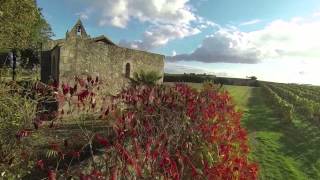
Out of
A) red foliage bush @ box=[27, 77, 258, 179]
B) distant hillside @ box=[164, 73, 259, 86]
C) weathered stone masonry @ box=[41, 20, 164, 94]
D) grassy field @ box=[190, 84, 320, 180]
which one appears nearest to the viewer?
red foliage bush @ box=[27, 77, 258, 179]

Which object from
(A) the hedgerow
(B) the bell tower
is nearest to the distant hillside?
(B) the bell tower

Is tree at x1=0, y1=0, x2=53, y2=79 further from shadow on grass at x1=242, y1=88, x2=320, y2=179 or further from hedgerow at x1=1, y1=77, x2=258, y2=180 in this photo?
hedgerow at x1=1, y1=77, x2=258, y2=180

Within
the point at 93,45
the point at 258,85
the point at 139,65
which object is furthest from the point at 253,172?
the point at 258,85

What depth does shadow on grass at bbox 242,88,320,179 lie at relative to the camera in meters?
13.7

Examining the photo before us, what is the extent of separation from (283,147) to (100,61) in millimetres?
8803

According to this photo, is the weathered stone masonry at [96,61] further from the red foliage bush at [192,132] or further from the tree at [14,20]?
the red foliage bush at [192,132]

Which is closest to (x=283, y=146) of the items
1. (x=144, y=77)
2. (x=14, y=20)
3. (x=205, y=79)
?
(x=144, y=77)

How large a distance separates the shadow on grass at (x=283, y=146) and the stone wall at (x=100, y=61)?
627cm

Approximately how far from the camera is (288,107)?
24.1m

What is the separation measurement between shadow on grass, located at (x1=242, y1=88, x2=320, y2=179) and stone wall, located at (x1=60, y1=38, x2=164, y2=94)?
627 cm

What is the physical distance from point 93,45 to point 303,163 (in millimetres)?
10029

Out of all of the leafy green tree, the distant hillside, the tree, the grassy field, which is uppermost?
the tree

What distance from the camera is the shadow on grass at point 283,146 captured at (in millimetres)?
13664

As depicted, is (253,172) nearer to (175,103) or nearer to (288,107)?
(175,103)
